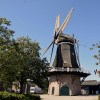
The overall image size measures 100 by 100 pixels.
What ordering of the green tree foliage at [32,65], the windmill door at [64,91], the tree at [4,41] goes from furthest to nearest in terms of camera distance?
the windmill door at [64,91], the green tree foliage at [32,65], the tree at [4,41]

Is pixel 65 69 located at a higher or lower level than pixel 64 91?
higher

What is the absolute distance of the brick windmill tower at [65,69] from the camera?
1162 inches

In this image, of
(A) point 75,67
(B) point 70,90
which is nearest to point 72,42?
(A) point 75,67

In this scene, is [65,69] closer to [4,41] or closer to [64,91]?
[64,91]

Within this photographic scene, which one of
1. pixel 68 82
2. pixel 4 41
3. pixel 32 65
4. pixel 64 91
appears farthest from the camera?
pixel 68 82

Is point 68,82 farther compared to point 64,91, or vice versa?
point 68,82

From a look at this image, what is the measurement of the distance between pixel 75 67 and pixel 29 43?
1256cm

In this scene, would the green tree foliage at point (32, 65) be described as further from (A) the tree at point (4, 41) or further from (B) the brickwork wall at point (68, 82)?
(A) the tree at point (4, 41)

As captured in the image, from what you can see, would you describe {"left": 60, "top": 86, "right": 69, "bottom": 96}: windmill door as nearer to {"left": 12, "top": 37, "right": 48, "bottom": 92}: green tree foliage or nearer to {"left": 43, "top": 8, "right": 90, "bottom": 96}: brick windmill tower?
{"left": 43, "top": 8, "right": 90, "bottom": 96}: brick windmill tower

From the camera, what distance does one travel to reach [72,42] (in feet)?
113

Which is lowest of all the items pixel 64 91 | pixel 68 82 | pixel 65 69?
pixel 64 91

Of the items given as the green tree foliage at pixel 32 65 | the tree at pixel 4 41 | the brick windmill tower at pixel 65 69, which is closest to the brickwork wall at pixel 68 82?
the brick windmill tower at pixel 65 69

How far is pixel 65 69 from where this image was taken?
29.7 m

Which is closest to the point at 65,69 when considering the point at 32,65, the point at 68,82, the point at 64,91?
the point at 68,82
